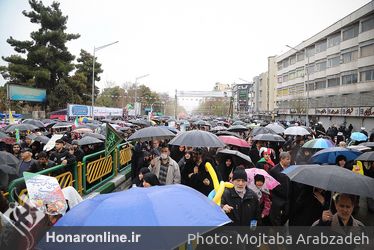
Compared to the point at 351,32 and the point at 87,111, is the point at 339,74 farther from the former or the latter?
the point at 87,111

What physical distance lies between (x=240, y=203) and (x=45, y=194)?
2.38 meters

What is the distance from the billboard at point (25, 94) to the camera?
98.0 ft

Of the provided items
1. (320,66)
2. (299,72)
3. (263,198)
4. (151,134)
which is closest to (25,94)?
(151,134)

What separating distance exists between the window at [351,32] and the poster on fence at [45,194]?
45.2 metres

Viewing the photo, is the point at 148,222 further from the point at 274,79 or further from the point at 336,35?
the point at 274,79

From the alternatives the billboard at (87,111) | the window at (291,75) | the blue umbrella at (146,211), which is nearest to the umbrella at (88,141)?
the blue umbrella at (146,211)

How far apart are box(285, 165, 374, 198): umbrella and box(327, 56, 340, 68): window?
47638mm

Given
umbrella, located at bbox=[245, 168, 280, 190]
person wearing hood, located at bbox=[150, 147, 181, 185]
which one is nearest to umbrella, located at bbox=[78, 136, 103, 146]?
person wearing hood, located at bbox=[150, 147, 181, 185]

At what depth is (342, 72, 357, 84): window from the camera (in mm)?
41812

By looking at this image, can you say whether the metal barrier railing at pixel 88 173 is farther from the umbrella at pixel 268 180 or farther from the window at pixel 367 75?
the window at pixel 367 75

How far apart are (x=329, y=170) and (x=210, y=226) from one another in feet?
7.22

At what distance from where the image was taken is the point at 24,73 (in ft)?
118

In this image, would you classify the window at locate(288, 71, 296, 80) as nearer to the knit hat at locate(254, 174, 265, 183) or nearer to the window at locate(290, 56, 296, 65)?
the window at locate(290, 56, 296, 65)

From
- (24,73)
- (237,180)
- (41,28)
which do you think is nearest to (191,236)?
(237,180)
